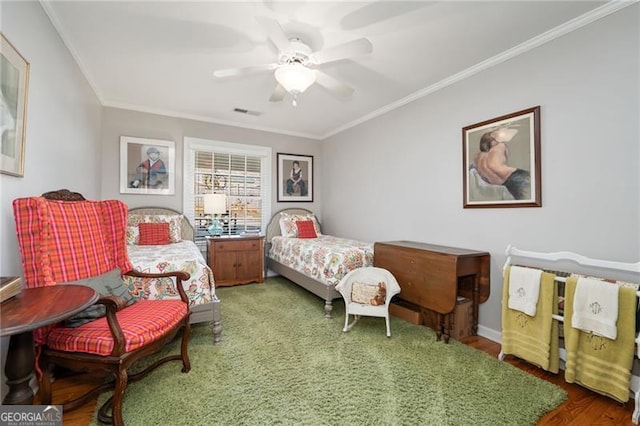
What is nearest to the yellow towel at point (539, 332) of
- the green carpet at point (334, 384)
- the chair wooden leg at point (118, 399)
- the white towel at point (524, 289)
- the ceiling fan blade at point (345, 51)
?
the white towel at point (524, 289)

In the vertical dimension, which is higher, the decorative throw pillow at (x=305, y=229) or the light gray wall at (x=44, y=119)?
the light gray wall at (x=44, y=119)

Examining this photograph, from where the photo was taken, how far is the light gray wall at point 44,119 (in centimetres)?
169

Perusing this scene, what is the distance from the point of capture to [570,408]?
174cm

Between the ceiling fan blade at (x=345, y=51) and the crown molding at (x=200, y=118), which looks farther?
the crown molding at (x=200, y=118)

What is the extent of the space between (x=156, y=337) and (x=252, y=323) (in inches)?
53.4

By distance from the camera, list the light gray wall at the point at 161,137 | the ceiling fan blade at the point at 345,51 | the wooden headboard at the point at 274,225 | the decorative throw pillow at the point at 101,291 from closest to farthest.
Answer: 1. the decorative throw pillow at the point at 101,291
2. the ceiling fan blade at the point at 345,51
3. the light gray wall at the point at 161,137
4. the wooden headboard at the point at 274,225

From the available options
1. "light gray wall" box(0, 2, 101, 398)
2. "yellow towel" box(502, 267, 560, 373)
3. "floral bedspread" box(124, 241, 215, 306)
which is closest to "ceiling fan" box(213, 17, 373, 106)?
"light gray wall" box(0, 2, 101, 398)

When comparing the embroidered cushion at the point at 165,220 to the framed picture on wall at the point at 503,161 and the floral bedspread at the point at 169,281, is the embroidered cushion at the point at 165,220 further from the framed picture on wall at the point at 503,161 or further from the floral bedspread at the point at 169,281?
the framed picture on wall at the point at 503,161

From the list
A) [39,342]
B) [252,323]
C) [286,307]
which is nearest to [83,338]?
[39,342]

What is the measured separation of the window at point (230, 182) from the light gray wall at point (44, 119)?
Result: 155cm

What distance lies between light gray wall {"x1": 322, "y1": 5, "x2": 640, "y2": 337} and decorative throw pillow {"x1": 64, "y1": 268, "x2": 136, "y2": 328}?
3.01 metres

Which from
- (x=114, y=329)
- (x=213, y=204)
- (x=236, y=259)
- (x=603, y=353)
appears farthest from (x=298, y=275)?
(x=603, y=353)

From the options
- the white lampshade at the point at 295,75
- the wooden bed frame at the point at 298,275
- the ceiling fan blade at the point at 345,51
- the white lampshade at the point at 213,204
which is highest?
the ceiling fan blade at the point at 345,51

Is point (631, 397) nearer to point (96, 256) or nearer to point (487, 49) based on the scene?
point (487, 49)
